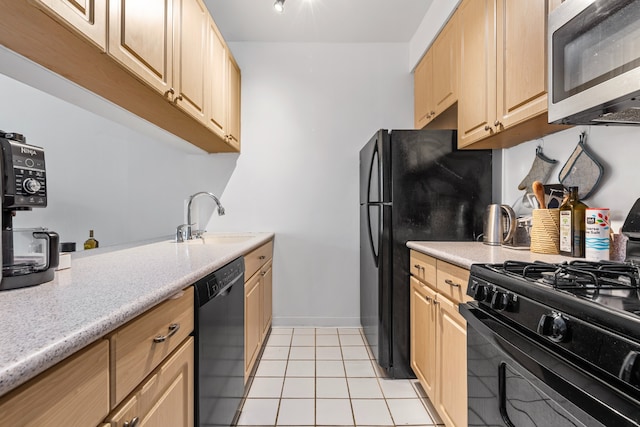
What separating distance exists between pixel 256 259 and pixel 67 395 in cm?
172

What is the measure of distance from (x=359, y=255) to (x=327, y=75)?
165cm

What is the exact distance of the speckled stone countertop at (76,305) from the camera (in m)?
0.53

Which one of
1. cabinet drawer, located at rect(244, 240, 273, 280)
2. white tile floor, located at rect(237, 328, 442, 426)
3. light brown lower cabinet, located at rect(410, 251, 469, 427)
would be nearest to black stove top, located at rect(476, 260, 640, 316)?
light brown lower cabinet, located at rect(410, 251, 469, 427)

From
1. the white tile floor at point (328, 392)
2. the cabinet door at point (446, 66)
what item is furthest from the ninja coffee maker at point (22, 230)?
the cabinet door at point (446, 66)

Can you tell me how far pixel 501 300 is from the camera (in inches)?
39.1

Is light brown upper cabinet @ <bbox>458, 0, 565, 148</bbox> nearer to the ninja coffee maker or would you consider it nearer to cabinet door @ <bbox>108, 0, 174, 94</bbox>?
cabinet door @ <bbox>108, 0, 174, 94</bbox>

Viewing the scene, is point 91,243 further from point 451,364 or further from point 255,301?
point 451,364

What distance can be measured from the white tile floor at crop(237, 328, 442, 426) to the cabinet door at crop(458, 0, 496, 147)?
1508 millimetres

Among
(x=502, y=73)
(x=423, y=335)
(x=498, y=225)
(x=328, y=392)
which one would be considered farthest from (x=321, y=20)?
(x=328, y=392)

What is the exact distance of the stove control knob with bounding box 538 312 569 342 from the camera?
0.75 meters

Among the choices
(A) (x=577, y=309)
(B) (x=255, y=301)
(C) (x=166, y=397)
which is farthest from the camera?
(B) (x=255, y=301)

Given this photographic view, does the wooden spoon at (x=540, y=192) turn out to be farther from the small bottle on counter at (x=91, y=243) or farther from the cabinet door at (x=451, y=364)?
the small bottle on counter at (x=91, y=243)

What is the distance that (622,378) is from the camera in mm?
604

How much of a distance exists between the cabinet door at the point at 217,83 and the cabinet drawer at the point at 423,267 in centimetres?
153
